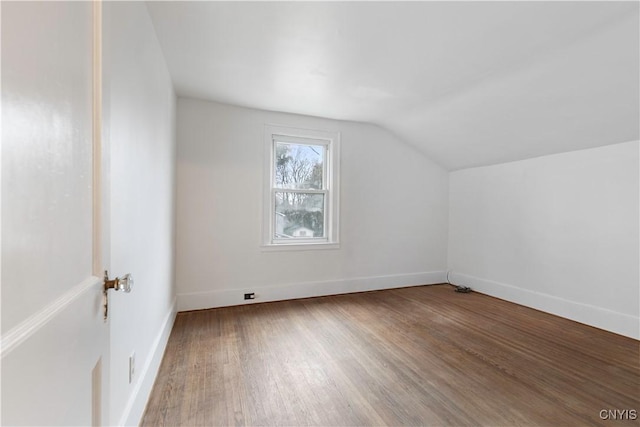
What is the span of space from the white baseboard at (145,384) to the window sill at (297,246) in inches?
55.1

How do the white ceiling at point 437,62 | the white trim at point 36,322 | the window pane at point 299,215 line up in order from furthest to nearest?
1. the window pane at point 299,215
2. the white ceiling at point 437,62
3. the white trim at point 36,322

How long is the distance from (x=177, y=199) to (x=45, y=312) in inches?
116

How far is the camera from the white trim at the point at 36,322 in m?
0.35

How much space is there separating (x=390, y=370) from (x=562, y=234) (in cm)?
260

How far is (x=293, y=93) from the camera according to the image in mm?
3033

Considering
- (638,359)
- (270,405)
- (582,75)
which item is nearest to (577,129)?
(582,75)

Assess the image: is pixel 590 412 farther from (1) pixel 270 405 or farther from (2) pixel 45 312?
(2) pixel 45 312

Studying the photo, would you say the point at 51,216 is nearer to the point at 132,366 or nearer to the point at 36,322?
the point at 36,322

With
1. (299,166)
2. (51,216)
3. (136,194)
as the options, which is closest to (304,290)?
(299,166)

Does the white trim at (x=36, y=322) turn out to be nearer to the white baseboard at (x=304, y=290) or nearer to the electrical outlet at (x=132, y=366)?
the electrical outlet at (x=132, y=366)

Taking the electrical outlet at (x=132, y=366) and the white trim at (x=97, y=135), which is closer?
the white trim at (x=97, y=135)

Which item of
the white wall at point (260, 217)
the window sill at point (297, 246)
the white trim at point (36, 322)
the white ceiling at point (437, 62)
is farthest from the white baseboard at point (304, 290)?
the white trim at point (36, 322)

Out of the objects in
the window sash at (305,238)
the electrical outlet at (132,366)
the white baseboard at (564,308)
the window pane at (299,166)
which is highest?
the window pane at (299,166)

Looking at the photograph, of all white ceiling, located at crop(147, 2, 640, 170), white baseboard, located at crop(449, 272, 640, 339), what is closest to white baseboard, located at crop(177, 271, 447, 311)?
white baseboard, located at crop(449, 272, 640, 339)
